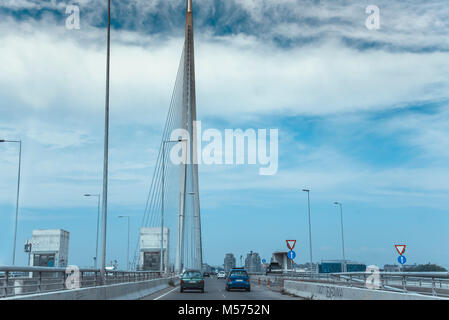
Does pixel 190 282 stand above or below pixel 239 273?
below

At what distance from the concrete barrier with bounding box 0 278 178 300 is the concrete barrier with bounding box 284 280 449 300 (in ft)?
25.5

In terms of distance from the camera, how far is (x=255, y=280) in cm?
5859

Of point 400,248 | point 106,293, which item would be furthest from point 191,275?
point 106,293

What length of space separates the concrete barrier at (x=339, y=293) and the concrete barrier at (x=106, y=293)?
777 centimetres

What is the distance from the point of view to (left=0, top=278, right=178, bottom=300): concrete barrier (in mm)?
11301

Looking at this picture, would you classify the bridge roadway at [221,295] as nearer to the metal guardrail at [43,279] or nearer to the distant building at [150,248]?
the metal guardrail at [43,279]

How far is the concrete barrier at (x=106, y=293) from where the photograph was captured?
1130 centimetres

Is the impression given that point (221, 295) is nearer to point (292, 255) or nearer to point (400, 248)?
point (292, 255)

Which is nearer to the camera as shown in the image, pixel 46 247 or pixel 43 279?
pixel 43 279

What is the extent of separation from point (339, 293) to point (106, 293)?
8.00 metres

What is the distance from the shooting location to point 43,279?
63.5 ft

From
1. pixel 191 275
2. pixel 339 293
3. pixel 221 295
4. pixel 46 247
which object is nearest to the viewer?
pixel 339 293

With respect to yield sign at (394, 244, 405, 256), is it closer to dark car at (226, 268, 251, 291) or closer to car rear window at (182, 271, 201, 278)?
dark car at (226, 268, 251, 291)
